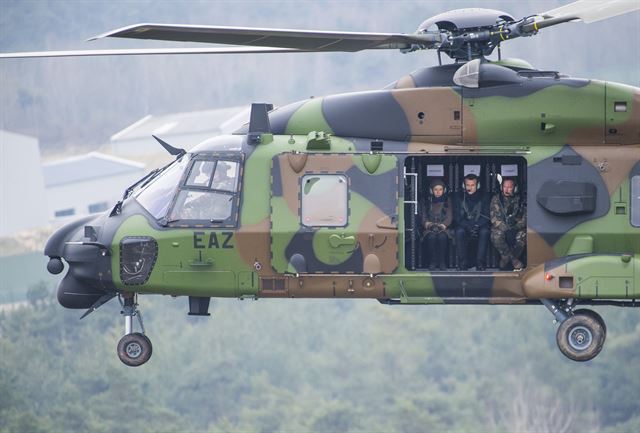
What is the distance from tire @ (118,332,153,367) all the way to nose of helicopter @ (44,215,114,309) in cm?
59

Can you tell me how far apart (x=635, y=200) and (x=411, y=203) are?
2.47 m

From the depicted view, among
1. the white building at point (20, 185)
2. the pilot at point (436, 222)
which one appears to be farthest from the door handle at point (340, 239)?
the white building at point (20, 185)

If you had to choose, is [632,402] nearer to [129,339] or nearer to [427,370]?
[427,370]

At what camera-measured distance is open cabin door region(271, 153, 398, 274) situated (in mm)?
17125

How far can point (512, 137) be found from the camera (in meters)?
17.3

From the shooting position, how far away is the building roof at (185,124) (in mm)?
63938

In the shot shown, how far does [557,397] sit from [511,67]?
140 feet

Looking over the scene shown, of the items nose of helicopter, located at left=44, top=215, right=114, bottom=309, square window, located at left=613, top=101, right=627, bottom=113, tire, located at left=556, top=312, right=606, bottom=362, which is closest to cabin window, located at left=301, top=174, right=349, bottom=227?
nose of helicopter, located at left=44, top=215, right=114, bottom=309

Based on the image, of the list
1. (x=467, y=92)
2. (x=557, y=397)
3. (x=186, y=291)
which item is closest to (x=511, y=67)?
(x=467, y=92)

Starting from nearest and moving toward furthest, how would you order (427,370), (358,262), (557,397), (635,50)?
1. (358,262)
2. (635,50)
3. (557,397)
4. (427,370)

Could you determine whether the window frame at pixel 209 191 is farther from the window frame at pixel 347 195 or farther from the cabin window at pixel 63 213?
the cabin window at pixel 63 213

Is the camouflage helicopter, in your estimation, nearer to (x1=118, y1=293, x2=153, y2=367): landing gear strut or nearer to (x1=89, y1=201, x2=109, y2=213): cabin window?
(x1=118, y1=293, x2=153, y2=367): landing gear strut

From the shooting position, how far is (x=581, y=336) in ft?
56.4

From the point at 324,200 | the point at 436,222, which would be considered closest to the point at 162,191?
the point at 324,200
